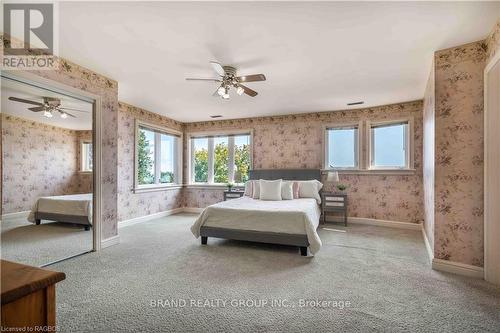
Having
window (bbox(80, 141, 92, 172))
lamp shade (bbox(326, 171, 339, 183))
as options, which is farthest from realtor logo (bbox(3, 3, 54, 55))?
lamp shade (bbox(326, 171, 339, 183))

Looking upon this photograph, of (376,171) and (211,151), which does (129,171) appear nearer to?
(211,151)

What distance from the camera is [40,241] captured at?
307 cm

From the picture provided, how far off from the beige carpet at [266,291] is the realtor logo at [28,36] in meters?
2.34

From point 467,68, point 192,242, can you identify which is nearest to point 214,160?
point 192,242

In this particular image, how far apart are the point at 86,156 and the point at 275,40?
9.35 ft

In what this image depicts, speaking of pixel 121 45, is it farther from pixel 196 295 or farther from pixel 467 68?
pixel 467 68

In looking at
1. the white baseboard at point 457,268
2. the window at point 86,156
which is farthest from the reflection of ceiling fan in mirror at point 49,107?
the white baseboard at point 457,268

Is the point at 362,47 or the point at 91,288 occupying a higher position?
the point at 362,47

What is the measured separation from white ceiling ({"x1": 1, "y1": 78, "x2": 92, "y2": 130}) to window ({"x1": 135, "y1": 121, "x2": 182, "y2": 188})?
183 centimetres

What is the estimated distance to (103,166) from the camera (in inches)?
137

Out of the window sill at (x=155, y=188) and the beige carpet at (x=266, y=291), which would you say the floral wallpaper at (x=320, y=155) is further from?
the beige carpet at (x=266, y=291)

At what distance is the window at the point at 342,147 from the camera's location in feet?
17.2

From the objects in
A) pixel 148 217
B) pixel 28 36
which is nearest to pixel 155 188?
pixel 148 217

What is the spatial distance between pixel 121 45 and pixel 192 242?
281cm
